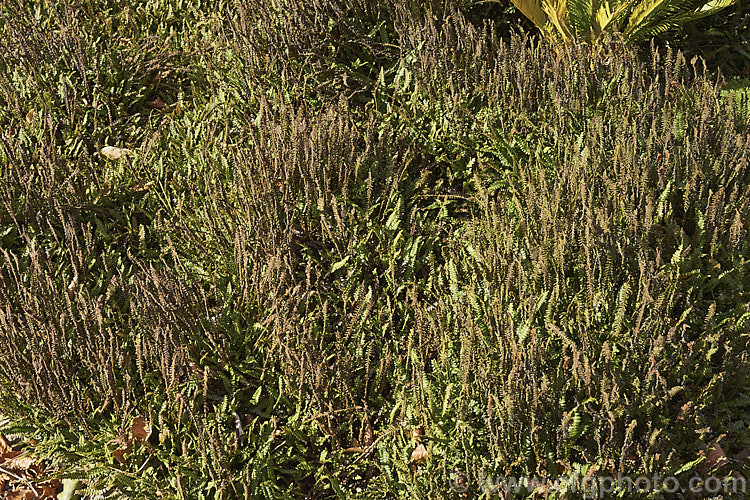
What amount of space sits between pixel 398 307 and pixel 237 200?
764mm

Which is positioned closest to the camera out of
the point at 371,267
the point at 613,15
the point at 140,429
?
the point at 140,429

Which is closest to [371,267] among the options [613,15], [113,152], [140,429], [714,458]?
[140,429]

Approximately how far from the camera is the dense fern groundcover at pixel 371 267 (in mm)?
2100

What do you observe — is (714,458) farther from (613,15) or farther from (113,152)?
(113,152)

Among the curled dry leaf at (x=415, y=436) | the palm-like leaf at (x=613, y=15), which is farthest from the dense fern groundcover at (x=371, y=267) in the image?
the palm-like leaf at (x=613, y=15)

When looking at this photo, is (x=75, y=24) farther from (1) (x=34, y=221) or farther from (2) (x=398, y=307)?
(2) (x=398, y=307)

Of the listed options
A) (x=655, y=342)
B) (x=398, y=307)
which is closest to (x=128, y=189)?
(x=398, y=307)

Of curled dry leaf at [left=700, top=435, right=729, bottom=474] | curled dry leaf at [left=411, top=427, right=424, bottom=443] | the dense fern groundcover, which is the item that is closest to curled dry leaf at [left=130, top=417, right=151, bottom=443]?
the dense fern groundcover

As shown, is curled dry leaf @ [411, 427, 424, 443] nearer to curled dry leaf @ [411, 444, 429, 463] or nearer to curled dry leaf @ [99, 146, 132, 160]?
curled dry leaf @ [411, 444, 429, 463]

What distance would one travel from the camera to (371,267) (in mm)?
2715

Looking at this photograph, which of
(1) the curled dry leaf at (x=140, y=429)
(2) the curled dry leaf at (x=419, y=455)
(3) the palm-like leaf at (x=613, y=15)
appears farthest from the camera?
(3) the palm-like leaf at (x=613, y=15)

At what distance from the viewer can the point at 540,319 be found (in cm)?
237

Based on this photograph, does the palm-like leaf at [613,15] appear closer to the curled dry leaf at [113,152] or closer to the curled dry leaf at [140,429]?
the curled dry leaf at [113,152]

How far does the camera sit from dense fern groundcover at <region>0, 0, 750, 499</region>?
6.89 feet
